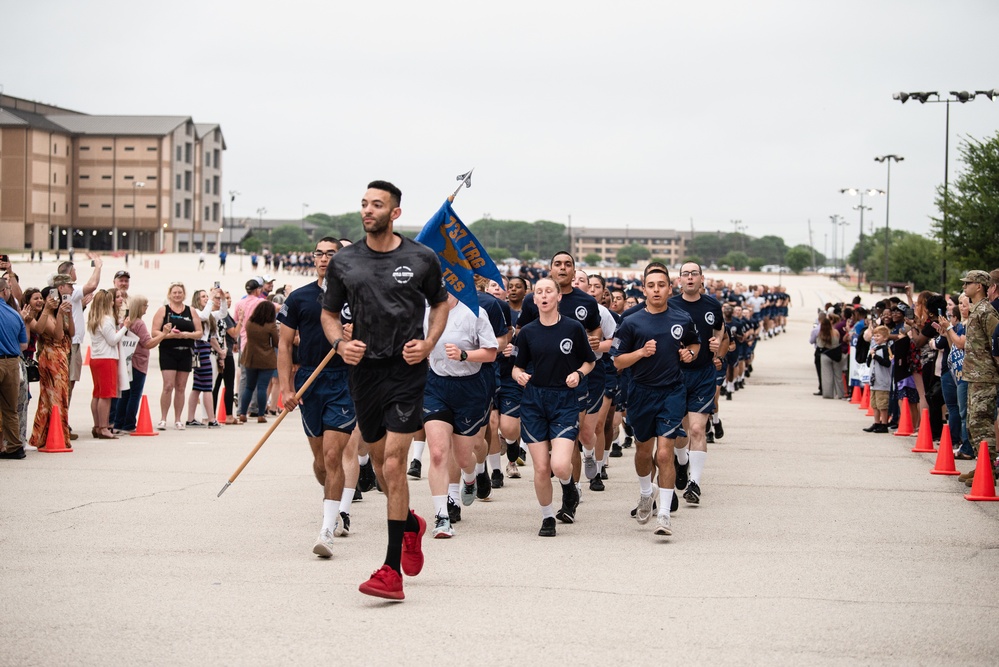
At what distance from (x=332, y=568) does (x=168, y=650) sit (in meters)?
2.08

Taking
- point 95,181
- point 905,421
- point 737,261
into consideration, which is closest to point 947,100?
point 905,421

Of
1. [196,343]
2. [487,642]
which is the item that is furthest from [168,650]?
[196,343]

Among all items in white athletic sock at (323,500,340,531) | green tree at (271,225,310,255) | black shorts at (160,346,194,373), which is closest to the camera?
Answer: white athletic sock at (323,500,340,531)

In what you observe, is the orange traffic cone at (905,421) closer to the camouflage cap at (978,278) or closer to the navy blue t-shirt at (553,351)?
the camouflage cap at (978,278)

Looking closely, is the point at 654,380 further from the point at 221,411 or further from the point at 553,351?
the point at 221,411

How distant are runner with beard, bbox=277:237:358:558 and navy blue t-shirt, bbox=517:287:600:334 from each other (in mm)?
2116

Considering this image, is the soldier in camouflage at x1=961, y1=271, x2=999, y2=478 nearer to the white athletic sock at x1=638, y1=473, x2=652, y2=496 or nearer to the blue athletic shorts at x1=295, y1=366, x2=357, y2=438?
the white athletic sock at x1=638, y1=473, x2=652, y2=496

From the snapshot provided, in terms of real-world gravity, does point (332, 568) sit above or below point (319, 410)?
below

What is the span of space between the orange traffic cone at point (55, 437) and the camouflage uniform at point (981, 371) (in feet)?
33.2

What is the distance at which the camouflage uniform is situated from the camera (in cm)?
1194

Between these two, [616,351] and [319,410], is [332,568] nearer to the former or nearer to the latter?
[319,410]

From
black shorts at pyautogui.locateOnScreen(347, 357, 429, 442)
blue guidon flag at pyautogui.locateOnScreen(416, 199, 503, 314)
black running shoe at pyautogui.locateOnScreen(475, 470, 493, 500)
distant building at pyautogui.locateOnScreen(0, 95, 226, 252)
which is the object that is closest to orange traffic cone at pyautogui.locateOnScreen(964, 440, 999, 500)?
black running shoe at pyautogui.locateOnScreen(475, 470, 493, 500)

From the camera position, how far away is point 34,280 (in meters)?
54.6

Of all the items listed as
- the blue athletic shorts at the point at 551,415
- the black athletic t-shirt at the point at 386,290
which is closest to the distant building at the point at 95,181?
the blue athletic shorts at the point at 551,415
